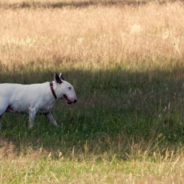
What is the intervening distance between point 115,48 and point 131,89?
8.89 ft

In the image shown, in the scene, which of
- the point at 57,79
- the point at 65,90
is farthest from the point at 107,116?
the point at 57,79

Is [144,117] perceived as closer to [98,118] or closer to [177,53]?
[98,118]

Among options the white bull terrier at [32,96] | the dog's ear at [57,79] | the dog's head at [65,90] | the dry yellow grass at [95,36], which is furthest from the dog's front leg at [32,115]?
the dry yellow grass at [95,36]

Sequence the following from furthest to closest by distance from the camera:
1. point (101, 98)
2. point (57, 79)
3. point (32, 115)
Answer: point (101, 98) → point (32, 115) → point (57, 79)

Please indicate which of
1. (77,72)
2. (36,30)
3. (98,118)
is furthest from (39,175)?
(36,30)

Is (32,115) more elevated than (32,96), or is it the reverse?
(32,96)

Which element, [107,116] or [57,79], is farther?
[107,116]

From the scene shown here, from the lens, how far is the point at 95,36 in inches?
539

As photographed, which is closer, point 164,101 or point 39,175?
point 39,175

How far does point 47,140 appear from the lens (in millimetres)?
6156

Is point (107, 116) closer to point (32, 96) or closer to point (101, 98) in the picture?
point (101, 98)

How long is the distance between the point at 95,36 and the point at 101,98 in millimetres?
5498

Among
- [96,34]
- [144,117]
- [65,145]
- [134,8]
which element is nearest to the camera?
[65,145]

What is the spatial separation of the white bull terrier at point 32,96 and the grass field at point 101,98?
252mm
